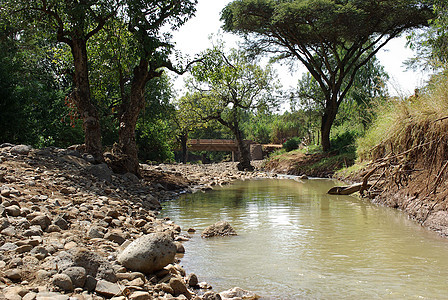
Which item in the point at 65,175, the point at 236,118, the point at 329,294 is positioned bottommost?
the point at 329,294

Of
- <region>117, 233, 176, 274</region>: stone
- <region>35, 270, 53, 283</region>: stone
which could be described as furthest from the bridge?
<region>35, 270, 53, 283</region>: stone

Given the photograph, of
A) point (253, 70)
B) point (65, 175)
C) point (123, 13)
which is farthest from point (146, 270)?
point (253, 70)

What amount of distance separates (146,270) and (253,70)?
21547mm

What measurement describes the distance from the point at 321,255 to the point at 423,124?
3.84 metres

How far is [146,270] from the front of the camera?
3523 mm

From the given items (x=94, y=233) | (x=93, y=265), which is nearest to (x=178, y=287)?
(x=93, y=265)

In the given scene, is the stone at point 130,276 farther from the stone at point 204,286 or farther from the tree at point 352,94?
the tree at point 352,94

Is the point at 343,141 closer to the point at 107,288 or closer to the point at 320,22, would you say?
the point at 320,22

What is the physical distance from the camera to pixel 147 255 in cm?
354

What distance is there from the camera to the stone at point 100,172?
928 centimetres

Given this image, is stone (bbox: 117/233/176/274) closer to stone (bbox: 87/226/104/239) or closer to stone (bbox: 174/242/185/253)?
stone (bbox: 87/226/104/239)

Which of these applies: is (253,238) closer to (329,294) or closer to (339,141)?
(329,294)

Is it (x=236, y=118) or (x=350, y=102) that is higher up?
(x=350, y=102)

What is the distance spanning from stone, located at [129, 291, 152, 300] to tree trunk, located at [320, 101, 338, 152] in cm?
2122
